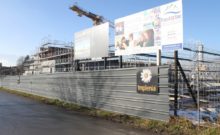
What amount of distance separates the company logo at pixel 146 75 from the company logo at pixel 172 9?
2467mm

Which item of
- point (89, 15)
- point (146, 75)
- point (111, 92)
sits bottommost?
point (111, 92)

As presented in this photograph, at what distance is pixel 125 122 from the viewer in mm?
11812

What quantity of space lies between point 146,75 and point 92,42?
6275mm

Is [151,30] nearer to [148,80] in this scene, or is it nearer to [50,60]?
[148,80]

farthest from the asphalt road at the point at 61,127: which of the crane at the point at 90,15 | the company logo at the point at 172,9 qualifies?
the crane at the point at 90,15

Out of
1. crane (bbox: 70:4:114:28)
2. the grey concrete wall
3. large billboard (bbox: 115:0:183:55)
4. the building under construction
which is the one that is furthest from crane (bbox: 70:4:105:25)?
large billboard (bbox: 115:0:183:55)

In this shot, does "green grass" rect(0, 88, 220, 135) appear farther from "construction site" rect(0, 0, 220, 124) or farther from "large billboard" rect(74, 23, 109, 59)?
"large billboard" rect(74, 23, 109, 59)

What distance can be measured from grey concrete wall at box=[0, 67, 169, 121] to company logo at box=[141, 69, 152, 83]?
Result: 1.83 feet

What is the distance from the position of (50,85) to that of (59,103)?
4.06 meters

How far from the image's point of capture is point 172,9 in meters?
12.1

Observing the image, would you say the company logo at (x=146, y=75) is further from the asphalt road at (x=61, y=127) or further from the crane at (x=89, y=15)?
the crane at (x=89, y=15)

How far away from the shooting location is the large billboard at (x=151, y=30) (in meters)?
11.8

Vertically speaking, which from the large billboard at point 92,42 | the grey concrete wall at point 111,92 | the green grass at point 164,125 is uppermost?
the large billboard at point 92,42

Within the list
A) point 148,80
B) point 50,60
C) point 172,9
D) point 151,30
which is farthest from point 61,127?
point 50,60
